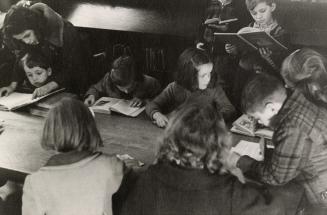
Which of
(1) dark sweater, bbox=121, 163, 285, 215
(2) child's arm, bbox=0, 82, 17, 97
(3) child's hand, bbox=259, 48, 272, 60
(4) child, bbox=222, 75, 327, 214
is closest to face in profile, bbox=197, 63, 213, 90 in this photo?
(3) child's hand, bbox=259, 48, 272, 60

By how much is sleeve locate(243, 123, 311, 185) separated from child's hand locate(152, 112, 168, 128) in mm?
654

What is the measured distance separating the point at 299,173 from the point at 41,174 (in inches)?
37.6

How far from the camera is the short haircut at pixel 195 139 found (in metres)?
1.23

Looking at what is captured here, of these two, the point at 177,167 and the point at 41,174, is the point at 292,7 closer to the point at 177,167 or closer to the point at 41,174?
the point at 177,167

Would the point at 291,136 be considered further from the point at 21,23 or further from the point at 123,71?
the point at 21,23

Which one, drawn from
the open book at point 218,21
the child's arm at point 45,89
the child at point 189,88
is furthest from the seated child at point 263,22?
the child's arm at point 45,89

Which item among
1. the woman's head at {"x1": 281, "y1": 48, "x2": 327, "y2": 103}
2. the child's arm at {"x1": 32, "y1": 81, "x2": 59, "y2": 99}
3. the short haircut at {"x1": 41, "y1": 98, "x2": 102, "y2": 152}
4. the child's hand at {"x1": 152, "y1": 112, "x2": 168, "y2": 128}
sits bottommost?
the child's hand at {"x1": 152, "y1": 112, "x2": 168, "y2": 128}

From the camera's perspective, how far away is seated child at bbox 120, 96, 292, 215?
1.22 metres

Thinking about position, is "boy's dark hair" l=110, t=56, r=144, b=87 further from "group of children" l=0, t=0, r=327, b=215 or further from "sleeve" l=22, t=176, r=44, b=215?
"sleeve" l=22, t=176, r=44, b=215

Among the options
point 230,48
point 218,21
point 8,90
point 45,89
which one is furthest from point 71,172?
point 218,21

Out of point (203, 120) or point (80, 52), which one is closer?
point (203, 120)

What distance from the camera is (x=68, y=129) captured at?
1342 mm

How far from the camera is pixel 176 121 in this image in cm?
127

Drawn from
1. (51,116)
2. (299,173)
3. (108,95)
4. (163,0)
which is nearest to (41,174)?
(51,116)
